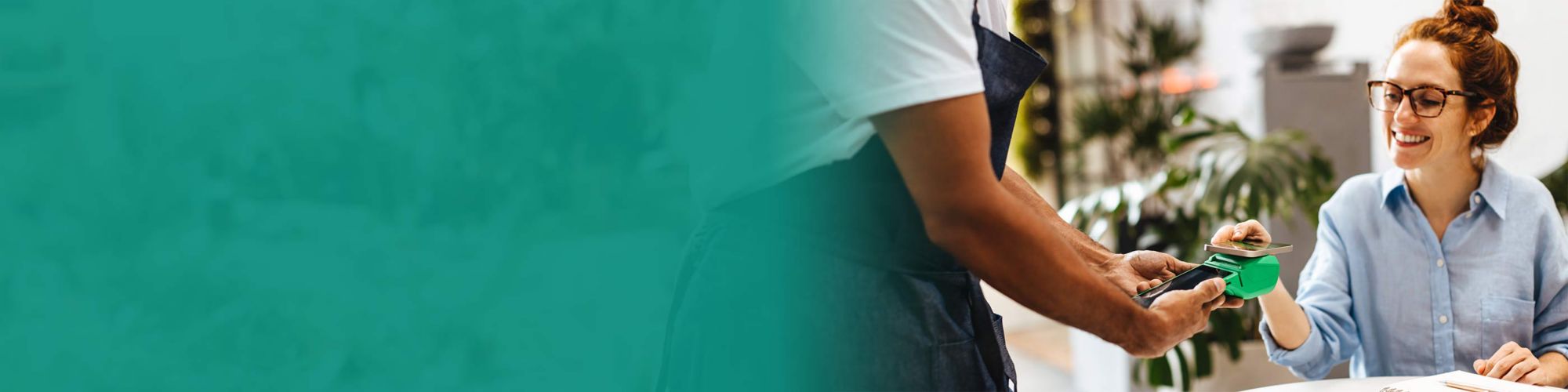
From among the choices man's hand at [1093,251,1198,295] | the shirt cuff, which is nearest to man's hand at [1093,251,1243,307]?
man's hand at [1093,251,1198,295]

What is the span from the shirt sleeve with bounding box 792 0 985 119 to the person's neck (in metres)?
1.14

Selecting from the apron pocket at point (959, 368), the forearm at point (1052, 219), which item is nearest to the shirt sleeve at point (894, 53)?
the apron pocket at point (959, 368)

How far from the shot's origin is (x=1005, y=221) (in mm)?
713

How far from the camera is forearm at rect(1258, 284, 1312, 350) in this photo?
54.6 inches

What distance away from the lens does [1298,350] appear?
145 cm

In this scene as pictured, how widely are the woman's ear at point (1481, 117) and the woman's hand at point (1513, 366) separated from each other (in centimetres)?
31

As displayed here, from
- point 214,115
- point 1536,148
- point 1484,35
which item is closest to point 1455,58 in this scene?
point 1484,35

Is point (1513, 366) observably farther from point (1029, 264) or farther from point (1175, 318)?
point (1029, 264)

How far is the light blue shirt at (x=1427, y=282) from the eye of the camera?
1453mm

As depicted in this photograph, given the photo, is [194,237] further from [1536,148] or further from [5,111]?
[1536,148]

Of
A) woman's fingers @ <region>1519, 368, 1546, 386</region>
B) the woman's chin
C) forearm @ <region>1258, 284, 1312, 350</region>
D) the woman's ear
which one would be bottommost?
woman's fingers @ <region>1519, 368, 1546, 386</region>

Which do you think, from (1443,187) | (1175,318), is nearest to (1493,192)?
(1443,187)

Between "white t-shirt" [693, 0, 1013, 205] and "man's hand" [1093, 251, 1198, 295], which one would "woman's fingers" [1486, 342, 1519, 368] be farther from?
"white t-shirt" [693, 0, 1013, 205]

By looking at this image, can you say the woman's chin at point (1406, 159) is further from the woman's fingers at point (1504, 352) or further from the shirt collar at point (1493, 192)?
the woman's fingers at point (1504, 352)
